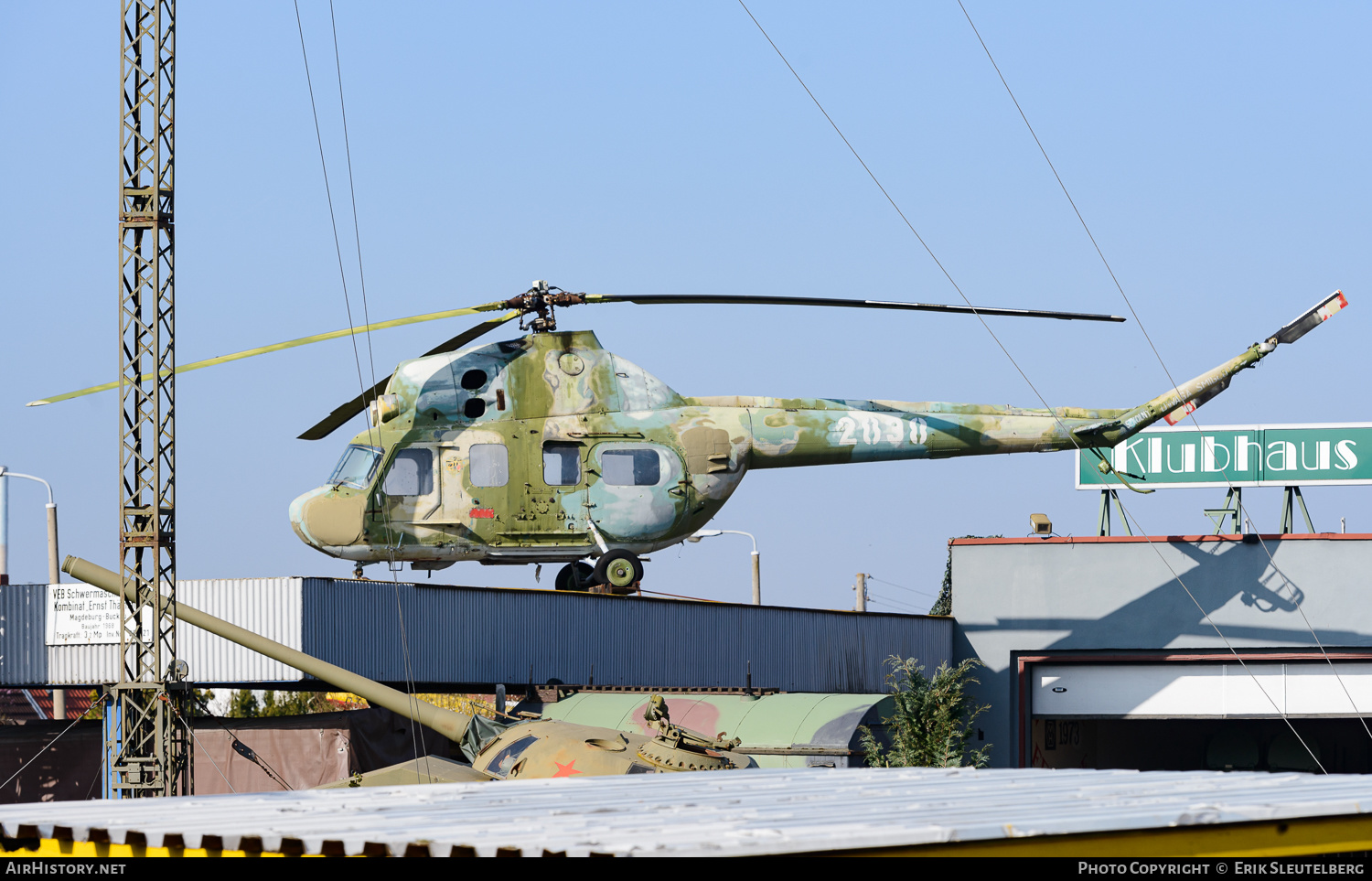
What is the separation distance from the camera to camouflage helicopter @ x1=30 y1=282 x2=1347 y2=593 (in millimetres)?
24547

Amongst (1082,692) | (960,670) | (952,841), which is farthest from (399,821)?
(1082,692)

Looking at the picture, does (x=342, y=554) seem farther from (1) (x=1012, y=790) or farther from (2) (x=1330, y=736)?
(2) (x=1330, y=736)

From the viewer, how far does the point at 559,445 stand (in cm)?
2503

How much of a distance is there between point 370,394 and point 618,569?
4869 mm

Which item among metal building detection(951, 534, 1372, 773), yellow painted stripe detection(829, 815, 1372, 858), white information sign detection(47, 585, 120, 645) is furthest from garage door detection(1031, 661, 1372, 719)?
yellow painted stripe detection(829, 815, 1372, 858)

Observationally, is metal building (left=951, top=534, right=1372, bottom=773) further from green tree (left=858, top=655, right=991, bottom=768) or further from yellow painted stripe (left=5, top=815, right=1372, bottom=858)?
yellow painted stripe (left=5, top=815, right=1372, bottom=858)

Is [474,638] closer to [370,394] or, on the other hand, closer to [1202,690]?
[370,394]

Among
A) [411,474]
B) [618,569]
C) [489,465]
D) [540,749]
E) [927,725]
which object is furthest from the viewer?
[927,725]

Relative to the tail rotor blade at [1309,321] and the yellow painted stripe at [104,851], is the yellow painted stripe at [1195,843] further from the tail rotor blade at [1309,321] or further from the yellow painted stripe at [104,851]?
the tail rotor blade at [1309,321]

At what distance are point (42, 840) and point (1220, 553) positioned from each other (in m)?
27.6

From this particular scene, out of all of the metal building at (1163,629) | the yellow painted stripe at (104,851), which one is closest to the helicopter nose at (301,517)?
the metal building at (1163,629)

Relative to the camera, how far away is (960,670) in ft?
92.2

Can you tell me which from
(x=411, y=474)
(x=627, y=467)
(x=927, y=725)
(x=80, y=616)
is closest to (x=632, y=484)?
(x=627, y=467)

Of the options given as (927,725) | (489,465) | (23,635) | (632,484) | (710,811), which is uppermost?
(489,465)
